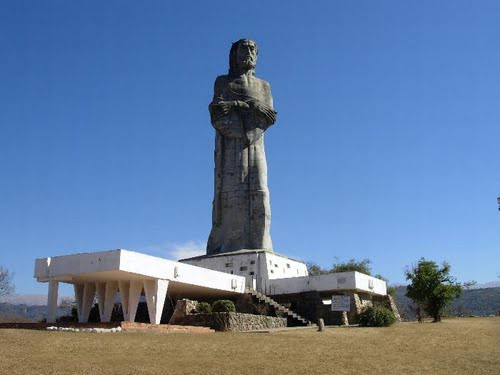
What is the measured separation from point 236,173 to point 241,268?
692cm

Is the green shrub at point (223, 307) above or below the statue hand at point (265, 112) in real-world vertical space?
below

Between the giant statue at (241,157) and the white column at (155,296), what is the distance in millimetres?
11217

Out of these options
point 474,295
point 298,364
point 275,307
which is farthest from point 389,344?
point 474,295

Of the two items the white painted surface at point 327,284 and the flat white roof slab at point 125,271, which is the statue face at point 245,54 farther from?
the flat white roof slab at point 125,271

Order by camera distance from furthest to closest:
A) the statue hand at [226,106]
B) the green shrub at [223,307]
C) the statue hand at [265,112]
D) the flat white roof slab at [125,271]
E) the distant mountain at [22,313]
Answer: the distant mountain at [22,313]
the statue hand at [265,112]
the statue hand at [226,106]
the green shrub at [223,307]
the flat white roof slab at [125,271]

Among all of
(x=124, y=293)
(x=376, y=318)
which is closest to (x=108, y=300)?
(x=124, y=293)

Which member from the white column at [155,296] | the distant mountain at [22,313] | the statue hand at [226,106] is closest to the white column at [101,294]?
the white column at [155,296]

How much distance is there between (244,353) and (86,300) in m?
15.5

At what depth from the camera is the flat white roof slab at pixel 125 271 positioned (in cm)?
2567

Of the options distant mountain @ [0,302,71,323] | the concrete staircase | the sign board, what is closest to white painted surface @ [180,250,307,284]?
the concrete staircase

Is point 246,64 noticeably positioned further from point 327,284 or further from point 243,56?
point 327,284

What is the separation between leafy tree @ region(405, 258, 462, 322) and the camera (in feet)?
113

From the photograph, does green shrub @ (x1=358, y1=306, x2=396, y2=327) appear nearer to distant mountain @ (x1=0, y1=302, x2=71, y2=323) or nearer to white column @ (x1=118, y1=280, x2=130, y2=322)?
white column @ (x1=118, y1=280, x2=130, y2=322)

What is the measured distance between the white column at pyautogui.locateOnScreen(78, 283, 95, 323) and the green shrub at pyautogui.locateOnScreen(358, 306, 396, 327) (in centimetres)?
1312
